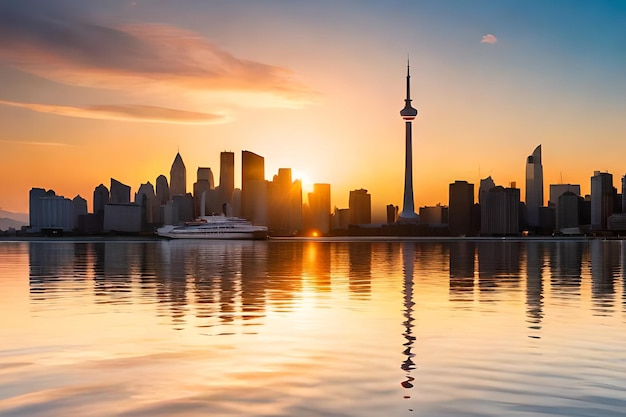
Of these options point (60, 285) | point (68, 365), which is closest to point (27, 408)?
point (68, 365)

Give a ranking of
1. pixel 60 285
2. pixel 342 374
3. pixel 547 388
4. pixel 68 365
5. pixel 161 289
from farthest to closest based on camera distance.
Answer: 1. pixel 60 285
2. pixel 161 289
3. pixel 68 365
4. pixel 342 374
5. pixel 547 388

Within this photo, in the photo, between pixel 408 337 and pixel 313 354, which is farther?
pixel 408 337

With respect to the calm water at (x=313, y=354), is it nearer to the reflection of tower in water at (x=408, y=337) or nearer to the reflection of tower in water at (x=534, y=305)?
the reflection of tower in water at (x=408, y=337)

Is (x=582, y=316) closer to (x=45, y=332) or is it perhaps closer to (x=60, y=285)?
(x=45, y=332)

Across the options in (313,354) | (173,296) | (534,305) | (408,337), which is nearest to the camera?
(313,354)

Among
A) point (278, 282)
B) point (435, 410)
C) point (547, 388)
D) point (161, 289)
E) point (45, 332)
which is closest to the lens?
point (435, 410)

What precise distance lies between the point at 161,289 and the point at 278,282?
13150 mm

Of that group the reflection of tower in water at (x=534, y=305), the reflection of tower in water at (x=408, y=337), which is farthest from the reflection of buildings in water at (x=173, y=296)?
the reflection of tower in water at (x=534, y=305)

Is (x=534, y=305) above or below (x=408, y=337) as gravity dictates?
below

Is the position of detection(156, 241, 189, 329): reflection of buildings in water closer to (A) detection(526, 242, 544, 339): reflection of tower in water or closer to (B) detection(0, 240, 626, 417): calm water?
(B) detection(0, 240, 626, 417): calm water

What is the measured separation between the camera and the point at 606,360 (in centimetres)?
→ 2639

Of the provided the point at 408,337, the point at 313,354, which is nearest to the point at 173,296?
the point at 408,337

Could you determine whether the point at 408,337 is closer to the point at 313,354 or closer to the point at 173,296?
the point at 313,354

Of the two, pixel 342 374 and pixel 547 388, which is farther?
pixel 342 374
